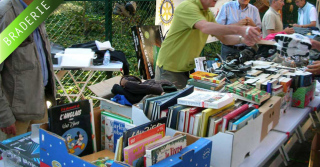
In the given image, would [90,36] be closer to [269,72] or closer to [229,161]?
[269,72]

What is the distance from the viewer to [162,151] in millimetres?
1264

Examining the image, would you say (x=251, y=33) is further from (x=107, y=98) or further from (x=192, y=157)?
(x=192, y=157)

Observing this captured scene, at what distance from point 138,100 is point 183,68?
3.46ft

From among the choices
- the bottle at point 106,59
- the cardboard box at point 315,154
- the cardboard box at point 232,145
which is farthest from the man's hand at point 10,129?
the cardboard box at point 315,154

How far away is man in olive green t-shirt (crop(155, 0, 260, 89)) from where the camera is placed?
290 centimetres

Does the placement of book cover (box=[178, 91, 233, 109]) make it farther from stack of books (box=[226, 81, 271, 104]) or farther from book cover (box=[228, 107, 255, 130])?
stack of books (box=[226, 81, 271, 104])

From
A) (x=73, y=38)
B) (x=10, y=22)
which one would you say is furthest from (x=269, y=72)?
(x=73, y=38)

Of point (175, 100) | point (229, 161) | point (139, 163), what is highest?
point (175, 100)

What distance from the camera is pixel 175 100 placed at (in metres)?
1.93

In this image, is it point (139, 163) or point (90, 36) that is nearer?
point (139, 163)

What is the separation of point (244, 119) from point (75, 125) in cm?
89

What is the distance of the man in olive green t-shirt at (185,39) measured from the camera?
2.90 metres

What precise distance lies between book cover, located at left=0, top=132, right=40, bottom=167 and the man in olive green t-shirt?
1711 millimetres

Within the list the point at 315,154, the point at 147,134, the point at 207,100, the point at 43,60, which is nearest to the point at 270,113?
the point at 207,100
